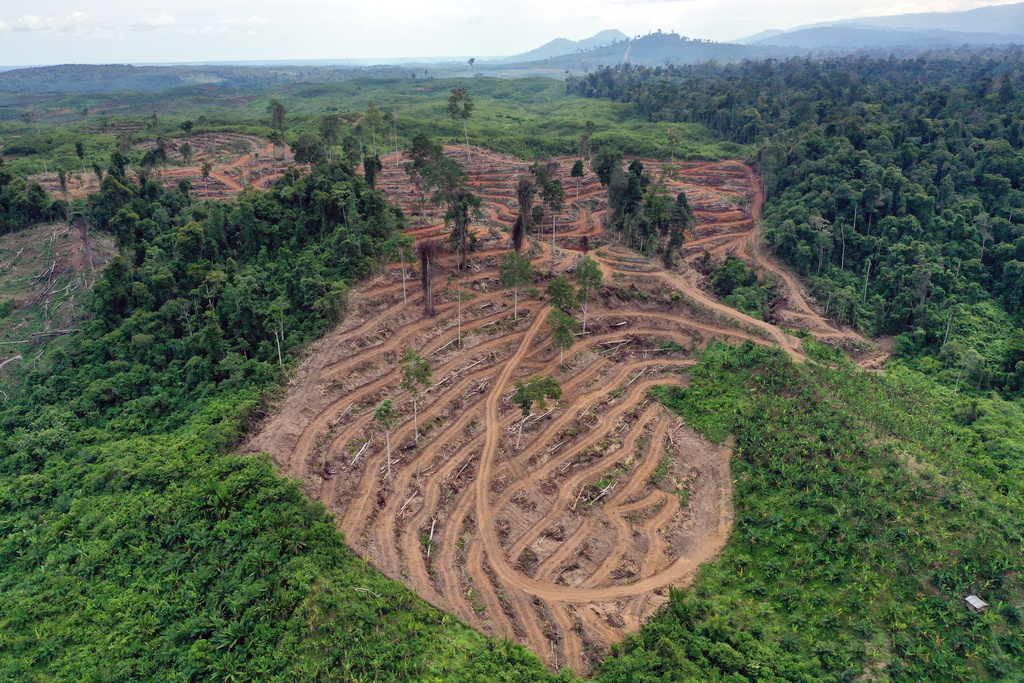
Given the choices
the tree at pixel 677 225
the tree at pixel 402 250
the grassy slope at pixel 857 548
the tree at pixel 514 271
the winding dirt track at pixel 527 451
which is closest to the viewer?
the grassy slope at pixel 857 548

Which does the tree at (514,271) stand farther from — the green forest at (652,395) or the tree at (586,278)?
the green forest at (652,395)

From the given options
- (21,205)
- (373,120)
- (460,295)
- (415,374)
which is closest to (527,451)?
(415,374)

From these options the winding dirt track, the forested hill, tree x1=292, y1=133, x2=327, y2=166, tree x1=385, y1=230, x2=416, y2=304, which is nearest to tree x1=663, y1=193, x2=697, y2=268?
the winding dirt track

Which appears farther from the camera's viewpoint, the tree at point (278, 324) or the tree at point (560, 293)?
the tree at point (560, 293)

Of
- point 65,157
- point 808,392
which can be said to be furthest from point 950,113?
point 65,157

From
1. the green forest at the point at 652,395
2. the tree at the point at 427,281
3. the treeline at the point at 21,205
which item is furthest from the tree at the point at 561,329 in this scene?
the treeline at the point at 21,205

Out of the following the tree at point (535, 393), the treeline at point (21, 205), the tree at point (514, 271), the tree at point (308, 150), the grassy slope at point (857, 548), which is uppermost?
the tree at point (308, 150)

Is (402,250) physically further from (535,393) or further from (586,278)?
(535,393)

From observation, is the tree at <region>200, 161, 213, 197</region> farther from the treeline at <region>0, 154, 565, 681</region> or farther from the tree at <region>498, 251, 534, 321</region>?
the tree at <region>498, 251, 534, 321</region>
